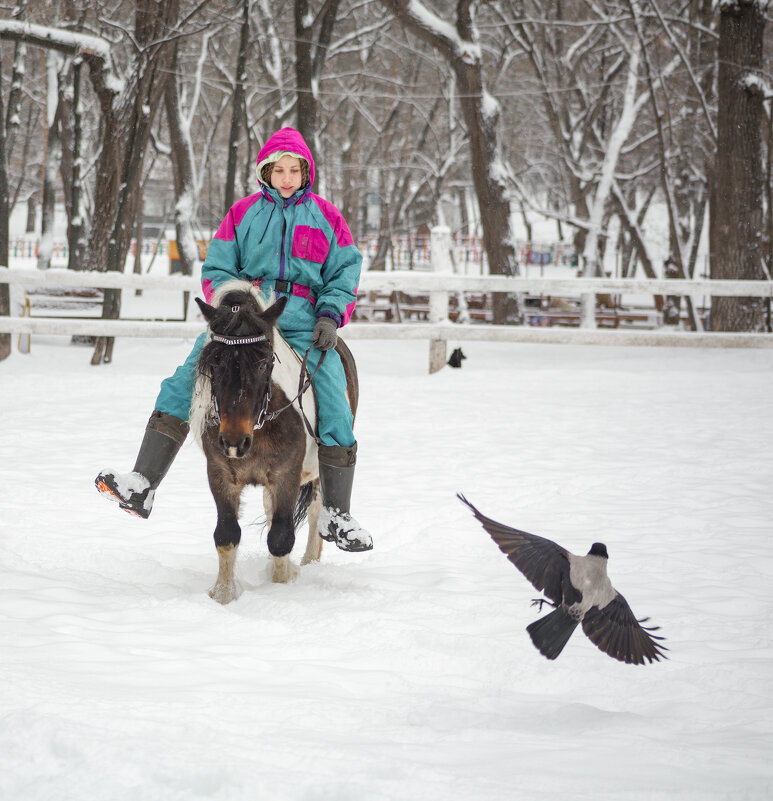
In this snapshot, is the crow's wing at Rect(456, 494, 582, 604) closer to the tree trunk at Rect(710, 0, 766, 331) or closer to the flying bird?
the flying bird

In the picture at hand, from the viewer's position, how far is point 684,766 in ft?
7.73

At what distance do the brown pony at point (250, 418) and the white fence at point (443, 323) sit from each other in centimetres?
672

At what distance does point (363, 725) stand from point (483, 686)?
0.61m

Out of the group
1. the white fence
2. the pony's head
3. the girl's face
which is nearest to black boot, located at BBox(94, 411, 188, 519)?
the pony's head

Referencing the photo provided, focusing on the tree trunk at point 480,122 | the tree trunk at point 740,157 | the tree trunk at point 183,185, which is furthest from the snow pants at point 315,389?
the tree trunk at point 183,185

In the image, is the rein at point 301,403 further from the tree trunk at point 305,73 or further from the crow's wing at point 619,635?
the tree trunk at point 305,73

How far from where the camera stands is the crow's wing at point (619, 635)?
9.64ft

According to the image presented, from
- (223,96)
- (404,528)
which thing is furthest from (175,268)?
(404,528)

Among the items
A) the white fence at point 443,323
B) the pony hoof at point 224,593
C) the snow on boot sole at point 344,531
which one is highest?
the white fence at point 443,323

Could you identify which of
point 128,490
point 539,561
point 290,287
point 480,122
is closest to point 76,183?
point 480,122

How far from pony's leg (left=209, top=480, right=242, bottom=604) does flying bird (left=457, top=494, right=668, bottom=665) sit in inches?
55.7

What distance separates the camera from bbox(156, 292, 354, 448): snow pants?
160 inches

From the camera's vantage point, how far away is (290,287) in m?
4.09

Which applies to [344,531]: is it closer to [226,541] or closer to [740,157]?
[226,541]
